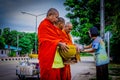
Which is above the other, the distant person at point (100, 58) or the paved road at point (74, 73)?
the distant person at point (100, 58)

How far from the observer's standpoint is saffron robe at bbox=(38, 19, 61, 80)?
17.9ft

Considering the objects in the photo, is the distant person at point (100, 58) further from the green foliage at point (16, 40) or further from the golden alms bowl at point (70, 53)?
the green foliage at point (16, 40)

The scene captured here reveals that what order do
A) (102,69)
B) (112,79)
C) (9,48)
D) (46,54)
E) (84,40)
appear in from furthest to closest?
(9,48)
(84,40)
(112,79)
(102,69)
(46,54)

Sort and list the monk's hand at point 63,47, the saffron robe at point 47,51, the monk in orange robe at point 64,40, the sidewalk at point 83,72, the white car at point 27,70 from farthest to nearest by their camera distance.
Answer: the sidewalk at point 83,72, the white car at point 27,70, the monk in orange robe at point 64,40, the saffron robe at point 47,51, the monk's hand at point 63,47

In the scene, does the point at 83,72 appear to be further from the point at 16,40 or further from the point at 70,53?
the point at 16,40

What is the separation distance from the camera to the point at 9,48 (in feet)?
291

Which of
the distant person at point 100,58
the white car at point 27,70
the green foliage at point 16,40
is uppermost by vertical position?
the green foliage at point 16,40

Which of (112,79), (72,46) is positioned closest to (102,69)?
(72,46)

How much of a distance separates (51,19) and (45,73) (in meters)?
1.07

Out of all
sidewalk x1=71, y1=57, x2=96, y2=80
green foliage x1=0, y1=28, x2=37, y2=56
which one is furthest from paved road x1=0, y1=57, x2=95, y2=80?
green foliage x1=0, y1=28, x2=37, y2=56

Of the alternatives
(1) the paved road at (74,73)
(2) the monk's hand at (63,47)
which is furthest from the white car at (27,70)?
(2) the monk's hand at (63,47)

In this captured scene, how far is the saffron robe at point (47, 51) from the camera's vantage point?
545 cm

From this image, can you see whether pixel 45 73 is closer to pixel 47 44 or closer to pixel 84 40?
pixel 47 44

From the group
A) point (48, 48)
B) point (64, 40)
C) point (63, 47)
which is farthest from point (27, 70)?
point (63, 47)
